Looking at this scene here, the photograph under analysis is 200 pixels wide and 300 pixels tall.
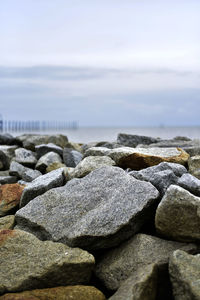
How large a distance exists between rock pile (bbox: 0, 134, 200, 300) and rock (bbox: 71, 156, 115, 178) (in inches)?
21.5

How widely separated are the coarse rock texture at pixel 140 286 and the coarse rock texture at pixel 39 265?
1.75 ft

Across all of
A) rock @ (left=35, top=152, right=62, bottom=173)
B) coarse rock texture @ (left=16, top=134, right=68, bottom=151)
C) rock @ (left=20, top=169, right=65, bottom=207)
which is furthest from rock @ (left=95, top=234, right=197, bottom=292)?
coarse rock texture @ (left=16, top=134, right=68, bottom=151)

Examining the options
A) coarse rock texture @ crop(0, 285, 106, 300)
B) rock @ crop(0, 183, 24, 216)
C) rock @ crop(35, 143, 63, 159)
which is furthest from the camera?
rock @ crop(35, 143, 63, 159)

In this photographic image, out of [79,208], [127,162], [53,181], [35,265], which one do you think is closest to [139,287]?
[35,265]

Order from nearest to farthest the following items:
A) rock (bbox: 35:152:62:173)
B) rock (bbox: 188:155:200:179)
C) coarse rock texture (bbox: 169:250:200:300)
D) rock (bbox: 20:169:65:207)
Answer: coarse rock texture (bbox: 169:250:200:300) → rock (bbox: 20:169:65:207) → rock (bbox: 188:155:200:179) → rock (bbox: 35:152:62:173)

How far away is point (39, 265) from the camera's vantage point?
387 cm

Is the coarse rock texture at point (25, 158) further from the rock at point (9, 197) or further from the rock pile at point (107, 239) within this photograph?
the rock pile at point (107, 239)

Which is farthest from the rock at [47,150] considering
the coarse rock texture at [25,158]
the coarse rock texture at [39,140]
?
the coarse rock texture at [39,140]

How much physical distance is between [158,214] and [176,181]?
741 mm

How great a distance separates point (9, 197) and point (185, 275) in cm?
→ 318

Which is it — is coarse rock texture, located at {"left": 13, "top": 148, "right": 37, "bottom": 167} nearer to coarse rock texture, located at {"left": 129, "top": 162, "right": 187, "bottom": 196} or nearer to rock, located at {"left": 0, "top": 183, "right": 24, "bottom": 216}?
rock, located at {"left": 0, "top": 183, "right": 24, "bottom": 216}

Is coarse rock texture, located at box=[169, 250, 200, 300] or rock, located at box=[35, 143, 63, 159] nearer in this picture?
coarse rock texture, located at box=[169, 250, 200, 300]

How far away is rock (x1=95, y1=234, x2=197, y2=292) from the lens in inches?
155

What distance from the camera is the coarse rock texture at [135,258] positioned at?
3.93 metres
